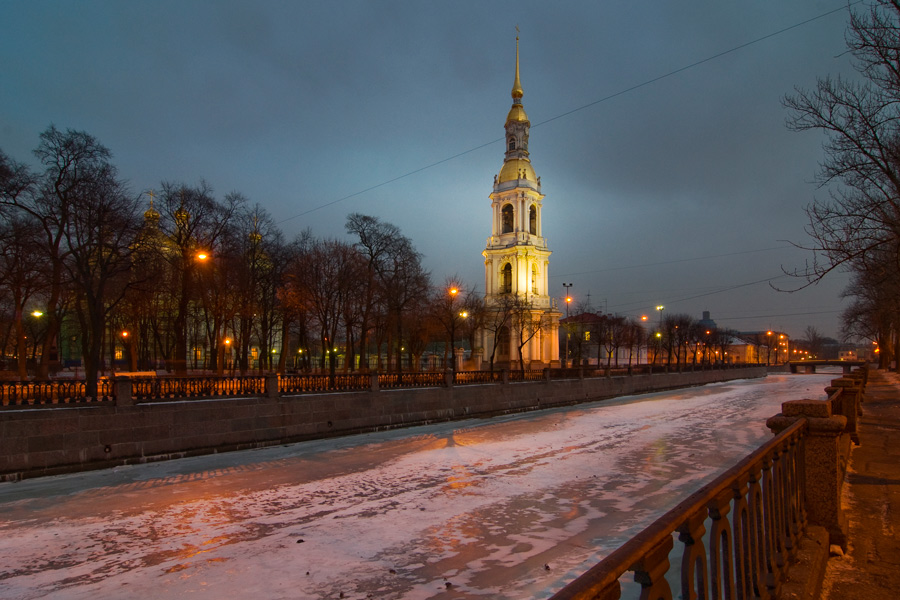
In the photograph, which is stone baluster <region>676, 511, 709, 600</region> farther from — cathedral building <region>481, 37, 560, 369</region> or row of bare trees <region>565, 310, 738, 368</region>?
row of bare trees <region>565, 310, 738, 368</region>

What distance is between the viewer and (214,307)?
33.5 meters

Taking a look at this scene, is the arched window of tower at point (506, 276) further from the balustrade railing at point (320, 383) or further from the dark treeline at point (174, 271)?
the balustrade railing at point (320, 383)

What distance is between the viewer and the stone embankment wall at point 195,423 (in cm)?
1296

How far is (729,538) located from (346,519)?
7.07m

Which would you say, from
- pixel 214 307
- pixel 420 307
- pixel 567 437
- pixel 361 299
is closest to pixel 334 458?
pixel 567 437

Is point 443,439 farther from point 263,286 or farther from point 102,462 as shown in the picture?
point 263,286

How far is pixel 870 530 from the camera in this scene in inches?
253

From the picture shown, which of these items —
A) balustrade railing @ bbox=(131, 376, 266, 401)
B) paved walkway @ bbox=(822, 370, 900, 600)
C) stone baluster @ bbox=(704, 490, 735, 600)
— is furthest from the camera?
balustrade railing @ bbox=(131, 376, 266, 401)

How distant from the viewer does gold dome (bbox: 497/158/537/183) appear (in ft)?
238

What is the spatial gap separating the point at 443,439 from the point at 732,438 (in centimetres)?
940

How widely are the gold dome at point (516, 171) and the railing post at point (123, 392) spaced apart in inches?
2472

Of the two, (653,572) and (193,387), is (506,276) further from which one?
(653,572)

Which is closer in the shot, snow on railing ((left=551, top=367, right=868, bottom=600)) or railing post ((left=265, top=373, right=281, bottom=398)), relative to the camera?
snow on railing ((left=551, top=367, right=868, bottom=600))

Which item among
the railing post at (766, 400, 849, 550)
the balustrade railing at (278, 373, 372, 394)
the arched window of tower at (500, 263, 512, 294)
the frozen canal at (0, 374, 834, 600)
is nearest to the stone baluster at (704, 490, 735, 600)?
the railing post at (766, 400, 849, 550)
